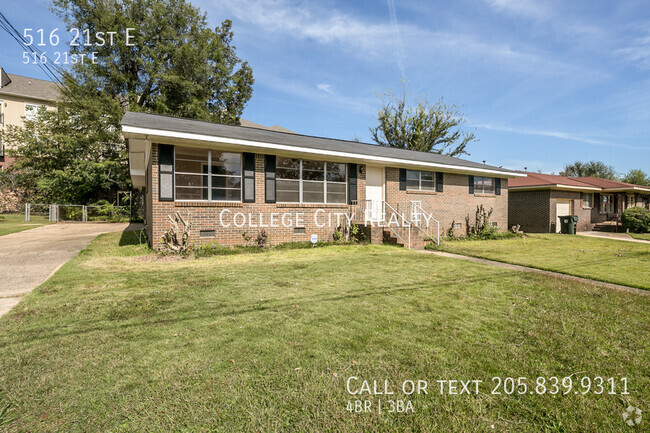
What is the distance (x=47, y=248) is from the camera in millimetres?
8812

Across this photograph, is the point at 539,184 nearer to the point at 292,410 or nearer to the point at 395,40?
the point at 395,40

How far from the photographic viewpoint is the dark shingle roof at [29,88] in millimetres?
27750

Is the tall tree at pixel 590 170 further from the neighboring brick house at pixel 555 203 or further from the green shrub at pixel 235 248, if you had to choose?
the green shrub at pixel 235 248

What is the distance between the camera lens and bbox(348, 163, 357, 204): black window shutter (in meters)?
11.6

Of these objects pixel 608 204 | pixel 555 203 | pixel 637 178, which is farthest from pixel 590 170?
pixel 555 203

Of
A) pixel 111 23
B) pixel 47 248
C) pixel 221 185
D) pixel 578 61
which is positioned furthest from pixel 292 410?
pixel 111 23

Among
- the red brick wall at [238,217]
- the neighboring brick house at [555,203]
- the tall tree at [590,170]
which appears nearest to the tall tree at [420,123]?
the neighboring brick house at [555,203]

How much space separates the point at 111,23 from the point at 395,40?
22.0 metres

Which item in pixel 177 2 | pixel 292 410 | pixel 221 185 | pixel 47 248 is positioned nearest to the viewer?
pixel 292 410

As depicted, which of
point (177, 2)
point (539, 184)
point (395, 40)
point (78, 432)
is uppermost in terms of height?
point (177, 2)

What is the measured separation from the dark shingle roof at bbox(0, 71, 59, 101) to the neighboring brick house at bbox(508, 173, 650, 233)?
38.2 metres

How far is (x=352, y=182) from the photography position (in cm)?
1165

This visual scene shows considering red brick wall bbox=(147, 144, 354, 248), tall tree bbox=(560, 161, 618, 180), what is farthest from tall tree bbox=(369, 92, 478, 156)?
tall tree bbox=(560, 161, 618, 180)

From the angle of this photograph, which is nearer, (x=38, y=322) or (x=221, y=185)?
(x=38, y=322)
